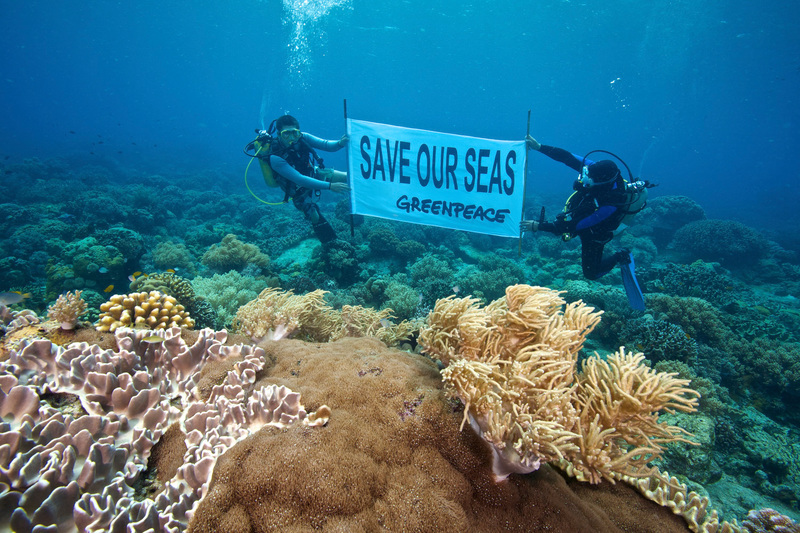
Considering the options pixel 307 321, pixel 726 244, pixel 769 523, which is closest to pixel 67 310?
pixel 307 321

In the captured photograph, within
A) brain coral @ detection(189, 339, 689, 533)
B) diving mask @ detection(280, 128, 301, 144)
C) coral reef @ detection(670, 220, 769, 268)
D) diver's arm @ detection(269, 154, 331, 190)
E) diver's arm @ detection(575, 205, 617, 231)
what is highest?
coral reef @ detection(670, 220, 769, 268)

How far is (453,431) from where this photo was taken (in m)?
2.16

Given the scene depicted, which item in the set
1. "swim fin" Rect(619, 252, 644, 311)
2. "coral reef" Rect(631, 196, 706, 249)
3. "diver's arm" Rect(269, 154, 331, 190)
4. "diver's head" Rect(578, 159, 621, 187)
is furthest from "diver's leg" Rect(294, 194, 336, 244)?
"coral reef" Rect(631, 196, 706, 249)

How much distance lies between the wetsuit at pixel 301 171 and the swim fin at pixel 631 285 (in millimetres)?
8181

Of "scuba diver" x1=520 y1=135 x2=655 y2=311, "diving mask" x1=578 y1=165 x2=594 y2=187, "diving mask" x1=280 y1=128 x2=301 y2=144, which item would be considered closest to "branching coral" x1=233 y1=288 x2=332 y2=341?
"scuba diver" x1=520 y1=135 x2=655 y2=311

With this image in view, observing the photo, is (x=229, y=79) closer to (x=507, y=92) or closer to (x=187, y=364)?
(x=507, y=92)

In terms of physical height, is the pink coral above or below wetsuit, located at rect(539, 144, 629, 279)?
below

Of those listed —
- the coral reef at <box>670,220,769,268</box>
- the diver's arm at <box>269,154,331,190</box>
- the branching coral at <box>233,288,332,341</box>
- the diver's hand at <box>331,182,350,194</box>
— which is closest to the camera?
the branching coral at <box>233,288,332,341</box>

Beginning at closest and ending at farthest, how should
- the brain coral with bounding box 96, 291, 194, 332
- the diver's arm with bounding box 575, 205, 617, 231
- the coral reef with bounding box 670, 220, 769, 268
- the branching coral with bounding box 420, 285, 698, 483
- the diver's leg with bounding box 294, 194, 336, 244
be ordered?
the branching coral with bounding box 420, 285, 698, 483 < the brain coral with bounding box 96, 291, 194, 332 < the diver's arm with bounding box 575, 205, 617, 231 < the diver's leg with bounding box 294, 194, 336, 244 < the coral reef with bounding box 670, 220, 769, 268

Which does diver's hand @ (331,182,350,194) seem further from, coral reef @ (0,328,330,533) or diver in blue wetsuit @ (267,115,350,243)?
coral reef @ (0,328,330,533)

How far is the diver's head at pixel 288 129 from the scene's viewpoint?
784 cm

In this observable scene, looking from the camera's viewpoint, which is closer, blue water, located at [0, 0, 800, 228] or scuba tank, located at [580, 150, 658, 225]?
scuba tank, located at [580, 150, 658, 225]

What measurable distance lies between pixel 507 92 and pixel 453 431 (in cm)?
12799

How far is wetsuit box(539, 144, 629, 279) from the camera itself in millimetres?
6844
